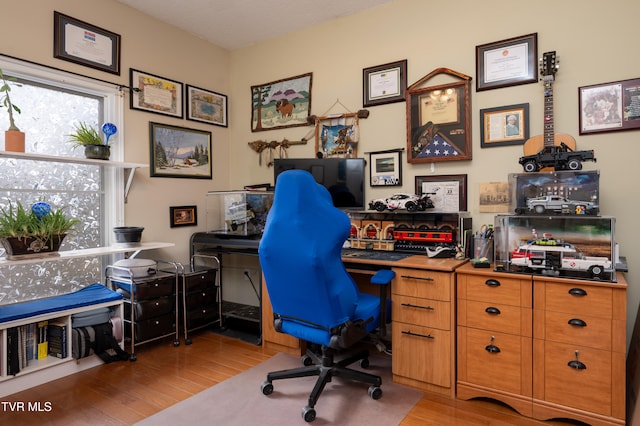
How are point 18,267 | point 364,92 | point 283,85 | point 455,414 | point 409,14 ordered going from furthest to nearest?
point 283,85, point 364,92, point 409,14, point 18,267, point 455,414

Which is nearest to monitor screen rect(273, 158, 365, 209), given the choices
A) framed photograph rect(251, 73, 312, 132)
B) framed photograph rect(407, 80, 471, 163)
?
framed photograph rect(407, 80, 471, 163)

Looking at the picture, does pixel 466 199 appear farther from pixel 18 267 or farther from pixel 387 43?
pixel 18 267

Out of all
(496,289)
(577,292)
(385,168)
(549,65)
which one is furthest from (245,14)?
(577,292)

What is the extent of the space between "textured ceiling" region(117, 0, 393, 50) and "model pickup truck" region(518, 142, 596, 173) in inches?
73.8

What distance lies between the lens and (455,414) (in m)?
2.10

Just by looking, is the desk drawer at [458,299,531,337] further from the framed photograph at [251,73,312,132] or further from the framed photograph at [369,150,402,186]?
the framed photograph at [251,73,312,132]

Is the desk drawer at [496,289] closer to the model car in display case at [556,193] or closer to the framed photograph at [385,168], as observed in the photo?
the model car in display case at [556,193]

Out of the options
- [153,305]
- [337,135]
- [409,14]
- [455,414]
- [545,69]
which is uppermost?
[409,14]

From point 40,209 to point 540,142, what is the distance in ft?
11.1

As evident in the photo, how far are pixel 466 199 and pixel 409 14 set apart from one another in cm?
158

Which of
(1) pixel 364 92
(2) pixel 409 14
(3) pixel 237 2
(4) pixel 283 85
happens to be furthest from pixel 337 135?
(3) pixel 237 2

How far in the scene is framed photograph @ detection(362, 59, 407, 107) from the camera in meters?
3.11

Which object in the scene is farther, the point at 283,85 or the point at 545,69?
the point at 283,85

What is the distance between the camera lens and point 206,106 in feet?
12.9
